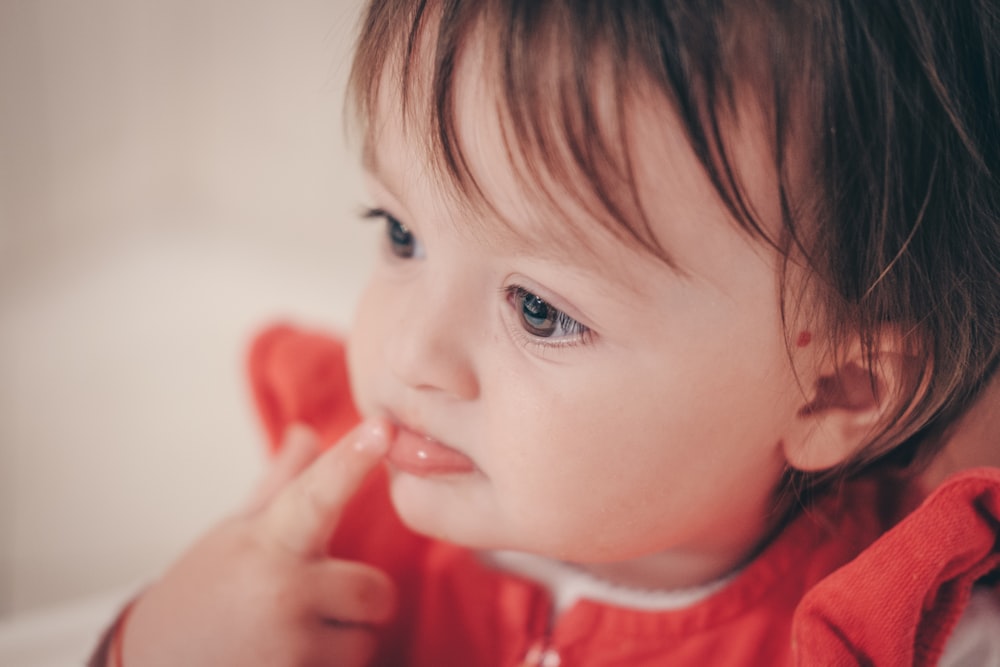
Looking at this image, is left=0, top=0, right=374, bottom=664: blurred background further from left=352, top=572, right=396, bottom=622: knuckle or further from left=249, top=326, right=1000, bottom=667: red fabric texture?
left=352, top=572, right=396, bottom=622: knuckle

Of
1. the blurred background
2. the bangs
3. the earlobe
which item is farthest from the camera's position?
the blurred background

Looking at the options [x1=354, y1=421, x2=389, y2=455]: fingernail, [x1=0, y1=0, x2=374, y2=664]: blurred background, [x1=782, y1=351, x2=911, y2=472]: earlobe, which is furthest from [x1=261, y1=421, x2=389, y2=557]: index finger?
[x1=0, y1=0, x2=374, y2=664]: blurred background

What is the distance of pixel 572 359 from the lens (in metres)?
0.50

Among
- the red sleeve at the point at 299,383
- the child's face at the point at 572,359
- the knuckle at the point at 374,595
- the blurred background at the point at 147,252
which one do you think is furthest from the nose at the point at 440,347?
the blurred background at the point at 147,252

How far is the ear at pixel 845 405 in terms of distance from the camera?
0.51 m

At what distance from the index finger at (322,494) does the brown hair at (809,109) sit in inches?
7.6

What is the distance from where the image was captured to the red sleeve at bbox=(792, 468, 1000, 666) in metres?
0.49

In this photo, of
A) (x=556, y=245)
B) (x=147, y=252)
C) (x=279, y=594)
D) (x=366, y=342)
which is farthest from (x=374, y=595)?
(x=147, y=252)

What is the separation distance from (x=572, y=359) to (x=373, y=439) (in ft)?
0.47

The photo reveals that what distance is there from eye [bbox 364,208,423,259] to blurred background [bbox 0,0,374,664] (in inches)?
17.0

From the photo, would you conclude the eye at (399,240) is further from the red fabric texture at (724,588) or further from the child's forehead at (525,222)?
the red fabric texture at (724,588)

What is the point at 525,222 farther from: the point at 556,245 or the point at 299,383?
the point at 299,383

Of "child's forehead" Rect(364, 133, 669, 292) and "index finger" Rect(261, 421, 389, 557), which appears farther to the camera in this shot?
"index finger" Rect(261, 421, 389, 557)

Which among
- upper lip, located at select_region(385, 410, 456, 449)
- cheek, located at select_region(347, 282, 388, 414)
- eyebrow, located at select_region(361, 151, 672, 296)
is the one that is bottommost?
upper lip, located at select_region(385, 410, 456, 449)
